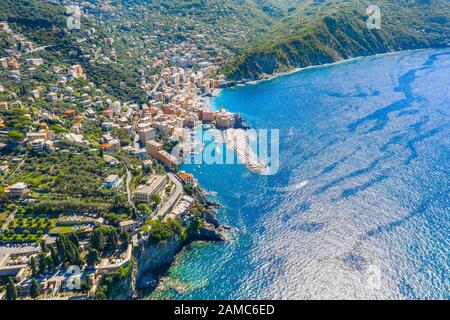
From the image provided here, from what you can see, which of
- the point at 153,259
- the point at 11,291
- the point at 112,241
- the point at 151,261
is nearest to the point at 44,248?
the point at 11,291

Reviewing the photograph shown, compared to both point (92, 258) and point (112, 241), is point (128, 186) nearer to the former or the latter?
point (112, 241)

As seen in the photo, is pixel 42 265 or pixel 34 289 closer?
pixel 34 289

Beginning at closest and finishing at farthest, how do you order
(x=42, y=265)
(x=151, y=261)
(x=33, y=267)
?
(x=33, y=267) → (x=42, y=265) → (x=151, y=261)

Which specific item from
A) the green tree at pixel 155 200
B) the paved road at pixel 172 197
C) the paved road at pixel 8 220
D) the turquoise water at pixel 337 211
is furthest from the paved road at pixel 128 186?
the paved road at pixel 8 220

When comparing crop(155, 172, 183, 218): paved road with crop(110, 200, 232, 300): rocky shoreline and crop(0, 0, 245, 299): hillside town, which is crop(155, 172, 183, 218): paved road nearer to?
crop(0, 0, 245, 299): hillside town

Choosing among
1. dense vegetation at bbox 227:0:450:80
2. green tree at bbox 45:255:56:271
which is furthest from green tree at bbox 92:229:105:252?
dense vegetation at bbox 227:0:450:80

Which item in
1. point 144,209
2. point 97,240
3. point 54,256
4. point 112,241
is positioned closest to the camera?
point 54,256

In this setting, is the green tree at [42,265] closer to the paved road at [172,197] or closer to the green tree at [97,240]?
the green tree at [97,240]
